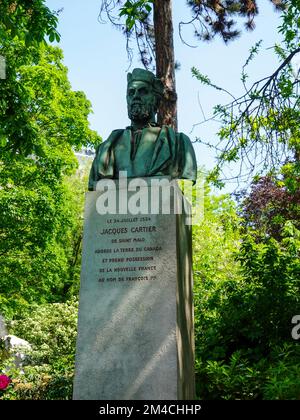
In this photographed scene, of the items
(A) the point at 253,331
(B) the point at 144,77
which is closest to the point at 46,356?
(A) the point at 253,331

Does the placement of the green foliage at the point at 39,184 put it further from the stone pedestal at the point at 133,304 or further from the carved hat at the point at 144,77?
the stone pedestal at the point at 133,304

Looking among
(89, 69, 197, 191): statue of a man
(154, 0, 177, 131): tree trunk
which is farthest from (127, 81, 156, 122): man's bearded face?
(154, 0, 177, 131): tree trunk

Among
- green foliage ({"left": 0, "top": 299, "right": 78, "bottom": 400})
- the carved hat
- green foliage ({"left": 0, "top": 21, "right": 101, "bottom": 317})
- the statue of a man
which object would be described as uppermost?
green foliage ({"left": 0, "top": 21, "right": 101, "bottom": 317})

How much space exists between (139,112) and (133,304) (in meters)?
2.27

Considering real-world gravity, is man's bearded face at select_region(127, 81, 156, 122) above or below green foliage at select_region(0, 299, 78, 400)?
above

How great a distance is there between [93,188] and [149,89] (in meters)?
1.33

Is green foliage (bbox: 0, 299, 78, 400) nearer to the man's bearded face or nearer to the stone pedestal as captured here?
the stone pedestal

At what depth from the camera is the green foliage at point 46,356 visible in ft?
33.3

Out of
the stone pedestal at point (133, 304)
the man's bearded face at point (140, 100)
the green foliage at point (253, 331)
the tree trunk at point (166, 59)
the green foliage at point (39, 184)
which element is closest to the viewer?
the stone pedestal at point (133, 304)

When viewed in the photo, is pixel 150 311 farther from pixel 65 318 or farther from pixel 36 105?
pixel 36 105

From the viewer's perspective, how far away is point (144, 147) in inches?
241

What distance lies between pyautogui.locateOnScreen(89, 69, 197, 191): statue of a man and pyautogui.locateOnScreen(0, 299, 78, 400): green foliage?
4.86 meters

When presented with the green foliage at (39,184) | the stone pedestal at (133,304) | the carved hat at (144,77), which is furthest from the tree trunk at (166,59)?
the stone pedestal at (133,304)

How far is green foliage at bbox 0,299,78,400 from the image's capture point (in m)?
10.2
